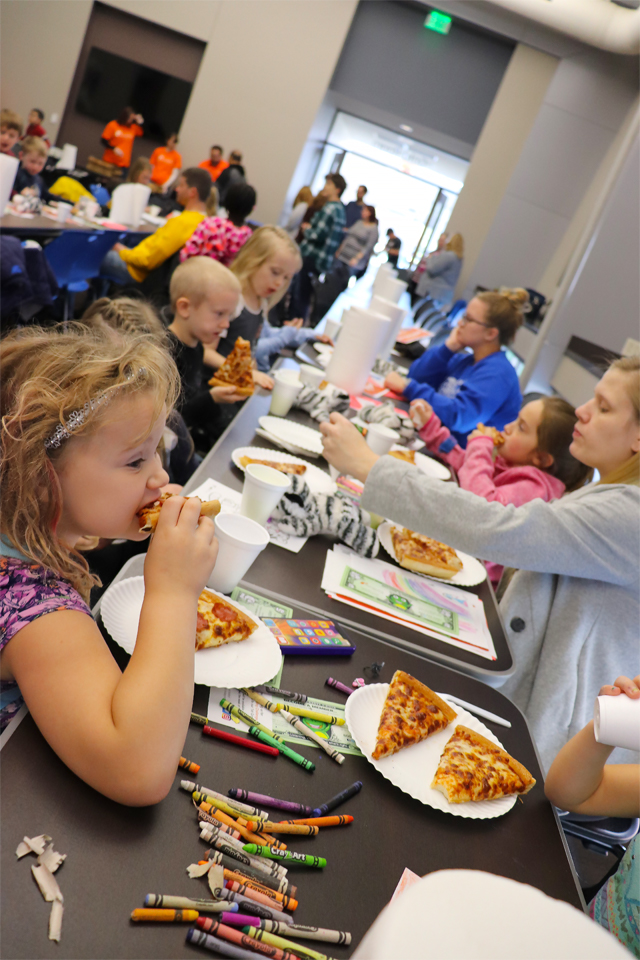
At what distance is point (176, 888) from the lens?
673 millimetres

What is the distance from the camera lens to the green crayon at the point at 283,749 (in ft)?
2.95

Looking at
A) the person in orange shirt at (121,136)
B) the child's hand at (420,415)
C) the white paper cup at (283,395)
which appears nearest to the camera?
the white paper cup at (283,395)

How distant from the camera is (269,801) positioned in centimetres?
81

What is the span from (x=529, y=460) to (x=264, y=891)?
201cm

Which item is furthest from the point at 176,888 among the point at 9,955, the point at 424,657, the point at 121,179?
the point at 121,179

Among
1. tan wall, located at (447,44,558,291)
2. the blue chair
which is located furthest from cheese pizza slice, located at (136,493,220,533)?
tan wall, located at (447,44,558,291)

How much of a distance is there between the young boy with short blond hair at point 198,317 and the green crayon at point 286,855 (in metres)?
1.85

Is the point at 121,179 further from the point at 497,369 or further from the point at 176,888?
the point at 176,888

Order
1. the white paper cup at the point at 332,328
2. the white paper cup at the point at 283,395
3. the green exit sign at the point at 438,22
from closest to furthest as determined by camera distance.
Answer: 1. the white paper cup at the point at 283,395
2. the white paper cup at the point at 332,328
3. the green exit sign at the point at 438,22

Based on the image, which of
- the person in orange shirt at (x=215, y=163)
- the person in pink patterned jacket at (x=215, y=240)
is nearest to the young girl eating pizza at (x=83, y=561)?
the person in pink patterned jacket at (x=215, y=240)

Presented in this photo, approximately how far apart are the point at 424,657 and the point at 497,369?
2.32 m

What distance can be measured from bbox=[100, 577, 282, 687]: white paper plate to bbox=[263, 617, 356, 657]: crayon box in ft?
0.16

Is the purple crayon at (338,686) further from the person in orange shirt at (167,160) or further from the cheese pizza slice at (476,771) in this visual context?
the person in orange shirt at (167,160)

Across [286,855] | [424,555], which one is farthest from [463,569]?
[286,855]
